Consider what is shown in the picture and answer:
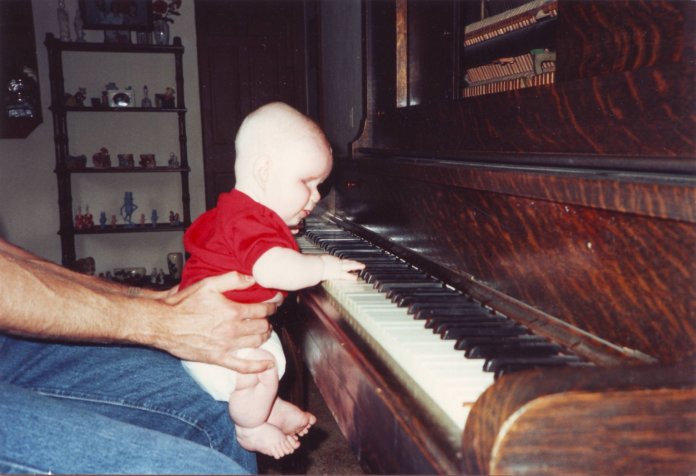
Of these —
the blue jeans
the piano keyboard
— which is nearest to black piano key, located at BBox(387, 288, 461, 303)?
the piano keyboard

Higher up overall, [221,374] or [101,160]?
[101,160]

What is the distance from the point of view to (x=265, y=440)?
136 centimetres

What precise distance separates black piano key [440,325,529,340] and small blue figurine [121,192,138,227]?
509 cm

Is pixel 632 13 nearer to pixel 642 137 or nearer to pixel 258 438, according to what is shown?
pixel 642 137

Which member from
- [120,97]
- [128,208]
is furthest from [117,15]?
[128,208]

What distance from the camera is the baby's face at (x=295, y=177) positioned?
1391mm

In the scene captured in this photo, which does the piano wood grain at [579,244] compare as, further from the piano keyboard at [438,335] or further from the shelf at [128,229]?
the shelf at [128,229]

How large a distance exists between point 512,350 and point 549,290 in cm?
20

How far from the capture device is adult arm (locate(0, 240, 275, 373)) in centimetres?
115

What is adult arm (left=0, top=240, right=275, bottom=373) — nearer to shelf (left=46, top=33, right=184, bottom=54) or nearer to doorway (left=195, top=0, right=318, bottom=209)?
shelf (left=46, top=33, right=184, bottom=54)

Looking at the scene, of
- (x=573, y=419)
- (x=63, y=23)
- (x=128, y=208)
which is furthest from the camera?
(x=128, y=208)

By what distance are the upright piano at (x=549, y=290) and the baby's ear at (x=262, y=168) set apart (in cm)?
32

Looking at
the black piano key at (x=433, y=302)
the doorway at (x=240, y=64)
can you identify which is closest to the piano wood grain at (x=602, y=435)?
the black piano key at (x=433, y=302)

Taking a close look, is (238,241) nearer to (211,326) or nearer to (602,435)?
(211,326)
